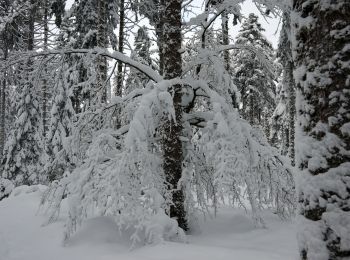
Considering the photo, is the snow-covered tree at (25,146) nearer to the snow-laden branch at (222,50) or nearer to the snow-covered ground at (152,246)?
the snow-covered ground at (152,246)

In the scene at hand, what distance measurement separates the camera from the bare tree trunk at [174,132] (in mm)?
6028

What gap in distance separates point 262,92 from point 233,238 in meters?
23.5

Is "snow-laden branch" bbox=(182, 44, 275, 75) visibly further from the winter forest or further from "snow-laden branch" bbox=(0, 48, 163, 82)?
"snow-laden branch" bbox=(0, 48, 163, 82)

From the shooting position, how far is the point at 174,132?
6090 mm

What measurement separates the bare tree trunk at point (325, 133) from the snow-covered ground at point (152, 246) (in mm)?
1674

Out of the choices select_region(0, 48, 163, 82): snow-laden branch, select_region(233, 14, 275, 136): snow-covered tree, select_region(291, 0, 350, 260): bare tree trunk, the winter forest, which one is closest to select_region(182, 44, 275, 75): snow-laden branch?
the winter forest

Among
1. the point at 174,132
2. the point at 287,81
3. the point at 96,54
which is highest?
the point at 287,81

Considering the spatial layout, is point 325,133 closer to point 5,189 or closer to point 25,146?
point 5,189

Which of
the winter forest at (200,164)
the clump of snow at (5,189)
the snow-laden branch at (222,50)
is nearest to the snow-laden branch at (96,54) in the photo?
the winter forest at (200,164)

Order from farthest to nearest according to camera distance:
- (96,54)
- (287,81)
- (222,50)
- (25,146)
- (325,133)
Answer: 1. (25,146)
2. (287,81)
3. (222,50)
4. (96,54)
5. (325,133)

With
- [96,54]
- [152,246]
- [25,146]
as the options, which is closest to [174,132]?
[96,54]

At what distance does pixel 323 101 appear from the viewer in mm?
2482

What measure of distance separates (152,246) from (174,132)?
81.0 inches

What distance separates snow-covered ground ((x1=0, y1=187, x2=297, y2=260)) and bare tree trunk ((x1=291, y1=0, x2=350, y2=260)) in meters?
1.67
